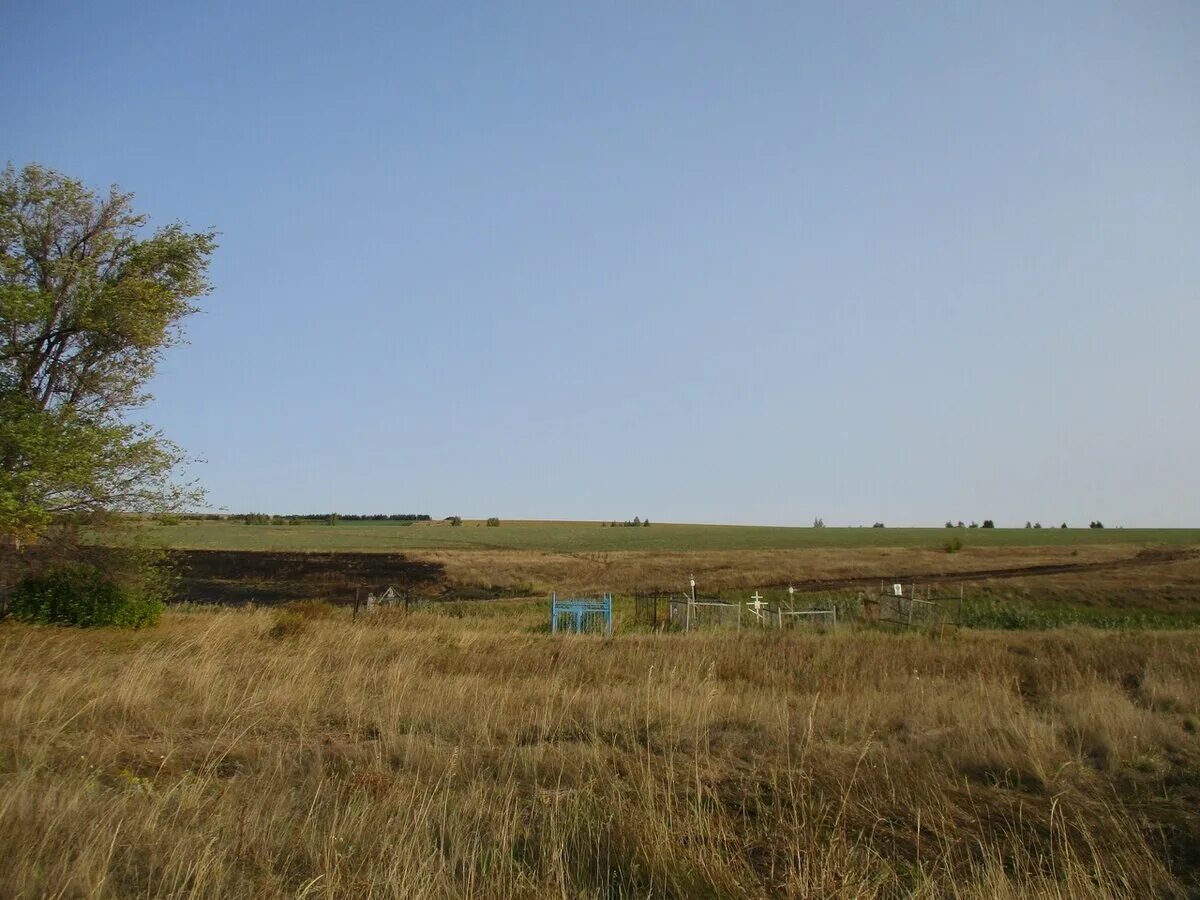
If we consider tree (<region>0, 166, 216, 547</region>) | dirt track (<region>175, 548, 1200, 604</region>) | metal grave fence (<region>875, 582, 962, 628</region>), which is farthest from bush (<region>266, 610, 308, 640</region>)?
dirt track (<region>175, 548, 1200, 604</region>)

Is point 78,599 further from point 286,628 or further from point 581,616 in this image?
point 581,616

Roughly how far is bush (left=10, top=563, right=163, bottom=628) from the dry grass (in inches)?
347

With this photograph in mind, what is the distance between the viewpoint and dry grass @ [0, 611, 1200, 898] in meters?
4.11

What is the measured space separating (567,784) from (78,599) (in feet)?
58.9

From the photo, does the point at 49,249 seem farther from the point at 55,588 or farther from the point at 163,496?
the point at 55,588

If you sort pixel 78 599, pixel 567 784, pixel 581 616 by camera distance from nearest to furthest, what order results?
pixel 567 784 < pixel 78 599 < pixel 581 616

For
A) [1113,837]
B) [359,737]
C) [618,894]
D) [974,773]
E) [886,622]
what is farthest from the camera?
[886,622]

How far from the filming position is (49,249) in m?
18.6

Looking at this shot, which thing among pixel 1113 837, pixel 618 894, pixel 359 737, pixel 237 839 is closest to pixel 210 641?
pixel 359 737

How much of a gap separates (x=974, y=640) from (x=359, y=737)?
1765 centimetres

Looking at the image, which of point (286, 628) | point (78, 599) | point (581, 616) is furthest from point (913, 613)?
point (78, 599)

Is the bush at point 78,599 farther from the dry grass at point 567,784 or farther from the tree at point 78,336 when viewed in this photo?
the dry grass at point 567,784

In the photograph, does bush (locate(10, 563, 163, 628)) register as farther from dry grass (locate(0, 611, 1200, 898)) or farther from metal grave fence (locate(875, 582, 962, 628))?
metal grave fence (locate(875, 582, 962, 628))

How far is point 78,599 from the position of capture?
1942 centimetres
